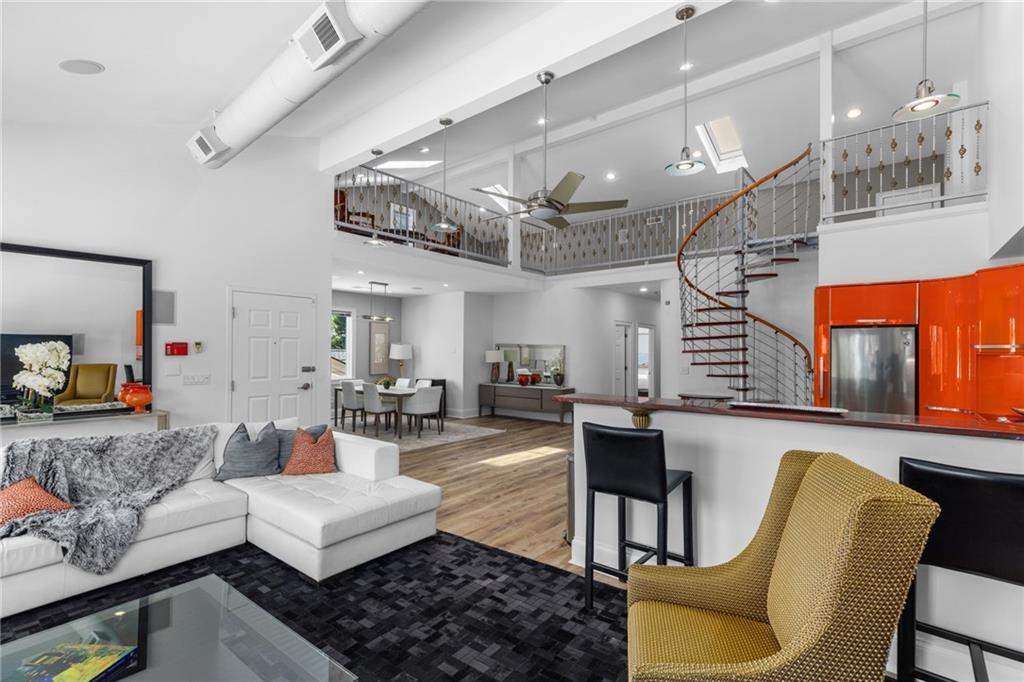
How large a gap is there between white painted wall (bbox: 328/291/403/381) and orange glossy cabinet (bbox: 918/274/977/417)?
29.0ft

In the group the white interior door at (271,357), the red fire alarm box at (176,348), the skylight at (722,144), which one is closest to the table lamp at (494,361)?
the white interior door at (271,357)

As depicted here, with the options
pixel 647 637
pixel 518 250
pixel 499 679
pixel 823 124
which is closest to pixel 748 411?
pixel 647 637

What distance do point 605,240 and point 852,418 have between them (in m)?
8.23

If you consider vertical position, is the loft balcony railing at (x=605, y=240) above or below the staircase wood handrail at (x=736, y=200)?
above

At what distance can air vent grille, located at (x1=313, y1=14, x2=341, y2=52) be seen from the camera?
8.77 feet

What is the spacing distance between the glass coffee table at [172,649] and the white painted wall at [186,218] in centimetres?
310

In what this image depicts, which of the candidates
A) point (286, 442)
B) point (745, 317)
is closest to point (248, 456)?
point (286, 442)

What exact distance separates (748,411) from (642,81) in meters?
4.77

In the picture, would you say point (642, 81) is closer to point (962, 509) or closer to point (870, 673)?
point (962, 509)

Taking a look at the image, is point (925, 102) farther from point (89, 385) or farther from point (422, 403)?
point (422, 403)

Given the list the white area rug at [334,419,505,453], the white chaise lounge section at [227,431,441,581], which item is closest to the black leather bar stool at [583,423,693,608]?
the white chaise lounge section at [227,431,441,581]

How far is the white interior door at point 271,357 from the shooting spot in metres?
5.03

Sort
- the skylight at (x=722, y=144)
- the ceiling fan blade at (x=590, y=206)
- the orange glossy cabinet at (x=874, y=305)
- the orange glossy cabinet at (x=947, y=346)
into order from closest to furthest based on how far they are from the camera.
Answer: the orange glossy cabinet at (x=947, y=346) → the orange glossy cabinet at (x=874, y=305) → the ceiling fan blade at (x=590, y=206) → the skylight at (x=722, y=144)

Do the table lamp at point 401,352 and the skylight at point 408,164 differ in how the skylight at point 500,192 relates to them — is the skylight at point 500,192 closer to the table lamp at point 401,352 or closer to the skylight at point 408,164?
the skylight at point 408,164
